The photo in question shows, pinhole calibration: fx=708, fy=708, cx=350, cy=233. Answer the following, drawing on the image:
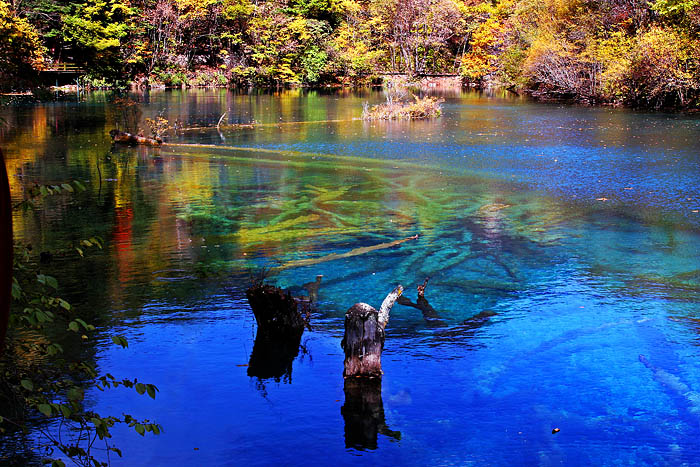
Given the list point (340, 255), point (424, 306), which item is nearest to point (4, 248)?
point (424, 306)

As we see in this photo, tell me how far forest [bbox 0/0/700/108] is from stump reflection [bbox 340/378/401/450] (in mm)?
29815

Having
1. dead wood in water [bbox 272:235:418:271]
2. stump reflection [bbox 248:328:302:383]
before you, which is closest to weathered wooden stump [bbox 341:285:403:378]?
stump reflection [bbox 248:328:302:383]

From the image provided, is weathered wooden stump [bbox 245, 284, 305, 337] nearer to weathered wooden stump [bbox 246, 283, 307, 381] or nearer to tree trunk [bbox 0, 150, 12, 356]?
weathered wooden stump [bbox 246, 283, 307, 381]

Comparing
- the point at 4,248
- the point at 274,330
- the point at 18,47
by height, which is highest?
the point at 18,47

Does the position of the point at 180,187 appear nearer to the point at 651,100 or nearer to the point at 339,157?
the point at 339,157

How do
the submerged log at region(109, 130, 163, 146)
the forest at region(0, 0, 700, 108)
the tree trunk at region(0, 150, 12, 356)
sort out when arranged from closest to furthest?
the tree trunk at region(0, 150, 12, 356) < the submerged log at region(109, 130, 163, 146) < the forest at region(0, 0, 700, 108)

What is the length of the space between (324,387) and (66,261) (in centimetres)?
509

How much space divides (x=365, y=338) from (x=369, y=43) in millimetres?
59687

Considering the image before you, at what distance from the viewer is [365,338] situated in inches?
243

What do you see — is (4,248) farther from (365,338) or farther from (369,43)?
(369,43)

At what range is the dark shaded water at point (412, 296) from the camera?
5629 millimetres

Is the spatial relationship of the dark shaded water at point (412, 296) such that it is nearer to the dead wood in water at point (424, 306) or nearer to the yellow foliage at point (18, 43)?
the dead wood in water at point (424, 306)

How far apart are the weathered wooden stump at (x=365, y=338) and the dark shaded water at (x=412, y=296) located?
10.4 inches

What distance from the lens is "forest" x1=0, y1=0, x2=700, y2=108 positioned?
112 feet
